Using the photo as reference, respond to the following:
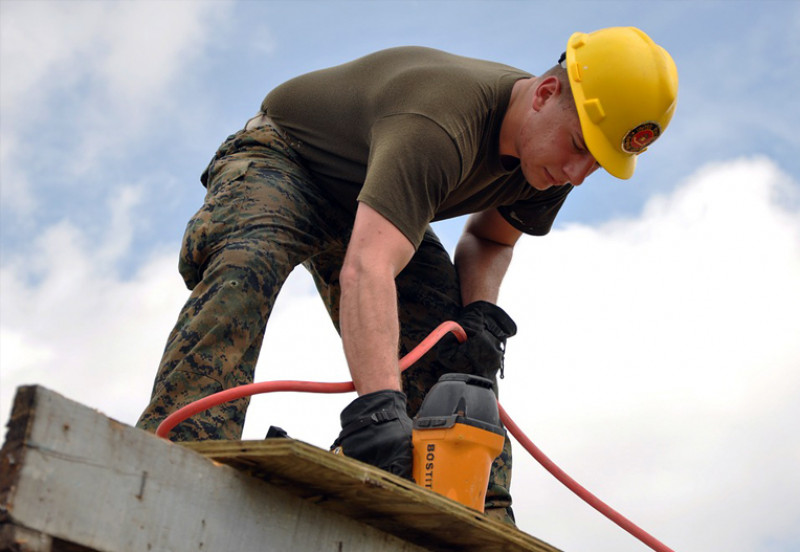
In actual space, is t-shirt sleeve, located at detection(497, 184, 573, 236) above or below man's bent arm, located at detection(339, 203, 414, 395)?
above

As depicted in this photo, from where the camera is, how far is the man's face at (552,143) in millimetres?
3527

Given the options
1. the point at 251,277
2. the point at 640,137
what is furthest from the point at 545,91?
the point at 251,277

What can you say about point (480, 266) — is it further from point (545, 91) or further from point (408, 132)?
point (408, 132)

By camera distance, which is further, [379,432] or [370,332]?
[370,332]

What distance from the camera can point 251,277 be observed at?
3170 mm

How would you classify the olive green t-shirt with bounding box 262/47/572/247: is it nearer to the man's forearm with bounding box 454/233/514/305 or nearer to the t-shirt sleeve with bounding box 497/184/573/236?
the t-shirt sleeve with bounding box 497/184/573/236

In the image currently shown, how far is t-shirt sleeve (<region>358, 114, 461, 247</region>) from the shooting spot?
3047 millimetres

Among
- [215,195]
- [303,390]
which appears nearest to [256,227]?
[215,195]

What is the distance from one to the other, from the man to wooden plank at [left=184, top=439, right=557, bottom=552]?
394 mm

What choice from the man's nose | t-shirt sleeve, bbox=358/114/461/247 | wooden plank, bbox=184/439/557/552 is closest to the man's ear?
the man's nose

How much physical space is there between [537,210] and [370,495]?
2.34m

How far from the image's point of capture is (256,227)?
332 centimetres

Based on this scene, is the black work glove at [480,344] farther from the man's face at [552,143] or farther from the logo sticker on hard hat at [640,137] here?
the logo sticker on hard hat at [640,137]

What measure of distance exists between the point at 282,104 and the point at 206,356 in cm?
120
